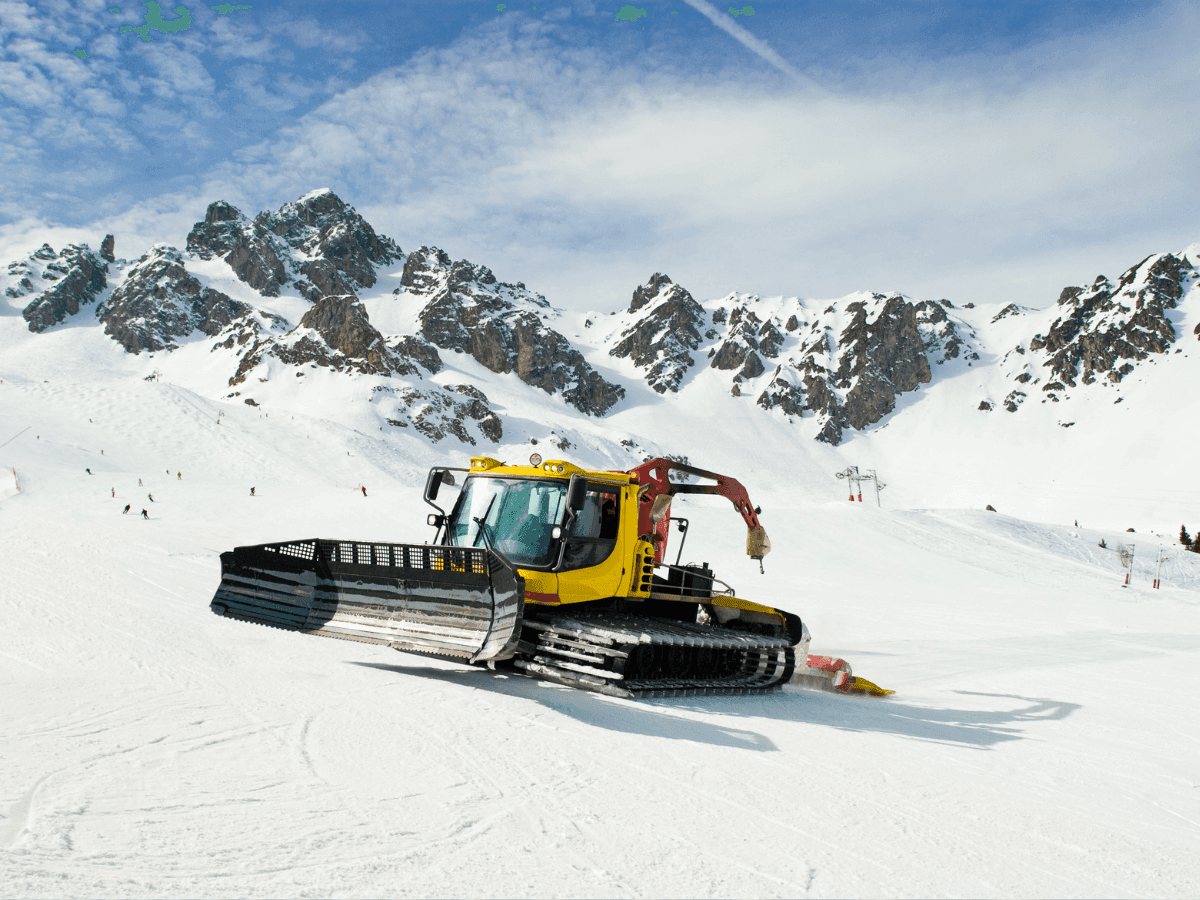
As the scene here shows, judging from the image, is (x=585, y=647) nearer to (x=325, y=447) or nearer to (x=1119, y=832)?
(x=1119, y=832)

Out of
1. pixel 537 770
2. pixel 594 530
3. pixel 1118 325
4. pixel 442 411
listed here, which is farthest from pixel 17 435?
pixel 1118 325

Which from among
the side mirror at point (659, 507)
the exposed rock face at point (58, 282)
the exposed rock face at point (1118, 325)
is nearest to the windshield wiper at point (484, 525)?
the side mirror at point (659, 507)

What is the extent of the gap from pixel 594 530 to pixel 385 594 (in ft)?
7.15

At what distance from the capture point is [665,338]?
158 metres

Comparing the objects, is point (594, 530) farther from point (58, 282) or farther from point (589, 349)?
point (58, 282)

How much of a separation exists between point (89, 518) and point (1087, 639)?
2433cm

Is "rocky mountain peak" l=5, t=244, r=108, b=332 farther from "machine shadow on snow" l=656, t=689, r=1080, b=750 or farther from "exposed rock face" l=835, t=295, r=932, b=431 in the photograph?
"machine shadow on snow" l=656, t=689, r=1080, b=750

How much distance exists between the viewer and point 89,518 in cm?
2211

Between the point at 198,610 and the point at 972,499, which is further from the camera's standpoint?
the point at 972,499

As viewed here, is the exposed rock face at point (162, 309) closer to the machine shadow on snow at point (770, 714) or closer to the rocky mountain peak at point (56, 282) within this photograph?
the rocky mountain peak at point (56, 282)

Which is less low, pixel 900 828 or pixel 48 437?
pixel 48 437

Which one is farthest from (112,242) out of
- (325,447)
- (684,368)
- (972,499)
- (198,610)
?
(198,610)

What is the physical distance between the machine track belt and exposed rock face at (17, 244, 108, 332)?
165 meters

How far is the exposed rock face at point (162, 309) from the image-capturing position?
440 ft
